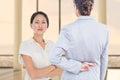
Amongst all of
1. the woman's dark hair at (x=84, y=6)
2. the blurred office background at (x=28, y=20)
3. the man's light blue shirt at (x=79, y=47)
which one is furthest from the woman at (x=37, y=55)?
the blurred office background at (x=28, y=20)

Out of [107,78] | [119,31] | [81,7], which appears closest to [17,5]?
[119,31]

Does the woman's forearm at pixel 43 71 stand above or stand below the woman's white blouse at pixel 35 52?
below

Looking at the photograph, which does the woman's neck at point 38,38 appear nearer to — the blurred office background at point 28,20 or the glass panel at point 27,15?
the blurred office background at point 28,20

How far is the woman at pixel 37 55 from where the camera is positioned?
85.3 inches

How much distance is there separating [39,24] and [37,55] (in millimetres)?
233

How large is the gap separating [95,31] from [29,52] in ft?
1.94

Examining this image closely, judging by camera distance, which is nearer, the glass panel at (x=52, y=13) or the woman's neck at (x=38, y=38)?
the woman's neck at (x=38, y=38)

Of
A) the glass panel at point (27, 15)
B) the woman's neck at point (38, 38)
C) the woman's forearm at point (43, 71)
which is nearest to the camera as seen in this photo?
the woman's forearm at point (43, 71)

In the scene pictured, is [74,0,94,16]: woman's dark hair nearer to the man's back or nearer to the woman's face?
the man's back

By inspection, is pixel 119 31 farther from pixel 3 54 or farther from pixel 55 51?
pixel 55 51

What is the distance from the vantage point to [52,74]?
2199 mm

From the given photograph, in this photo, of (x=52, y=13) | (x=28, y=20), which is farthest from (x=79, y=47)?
(x=52, y=13)

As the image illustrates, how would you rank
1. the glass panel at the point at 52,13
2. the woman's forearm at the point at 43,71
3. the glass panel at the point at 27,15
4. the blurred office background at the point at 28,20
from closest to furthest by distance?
the woman's forearm at the point at 43,71 → the blurred office background at the point at 28,20 → the glass panel at the point at 27,15 → the glass panel at the point at 52,13

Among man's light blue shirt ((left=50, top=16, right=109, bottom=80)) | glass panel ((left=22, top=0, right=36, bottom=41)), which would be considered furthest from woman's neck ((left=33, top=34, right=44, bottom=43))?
glass panel ((left=22, top=0, right=36, bottom=41))
